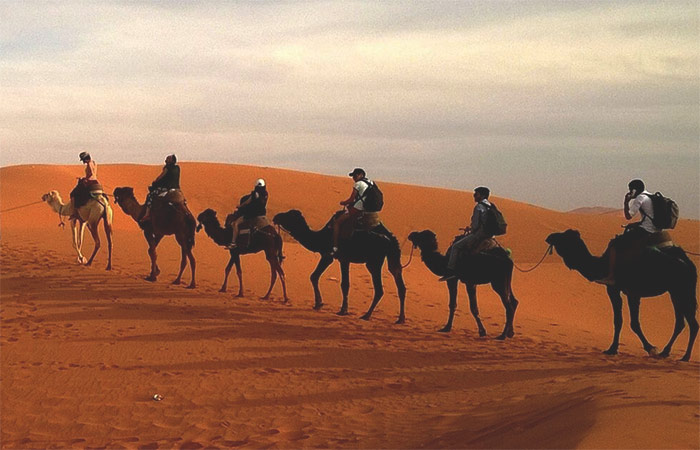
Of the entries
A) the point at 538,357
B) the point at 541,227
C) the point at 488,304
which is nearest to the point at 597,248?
the point at 541,227

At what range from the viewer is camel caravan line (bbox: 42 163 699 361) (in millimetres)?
13164

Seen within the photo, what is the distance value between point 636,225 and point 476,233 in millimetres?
2805

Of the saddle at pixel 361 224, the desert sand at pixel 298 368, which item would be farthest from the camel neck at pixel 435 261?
the desert sand at pixel 298 368

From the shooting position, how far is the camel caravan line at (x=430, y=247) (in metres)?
13.2

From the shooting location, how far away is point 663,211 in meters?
12.9

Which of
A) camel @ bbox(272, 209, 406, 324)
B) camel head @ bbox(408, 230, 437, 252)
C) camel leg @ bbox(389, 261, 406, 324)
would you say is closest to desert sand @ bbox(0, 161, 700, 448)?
camel leg @ bbox(389, 261, 406, 324)

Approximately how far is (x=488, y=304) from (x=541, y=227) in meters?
17.9

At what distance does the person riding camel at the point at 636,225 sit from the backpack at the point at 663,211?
0.18ft

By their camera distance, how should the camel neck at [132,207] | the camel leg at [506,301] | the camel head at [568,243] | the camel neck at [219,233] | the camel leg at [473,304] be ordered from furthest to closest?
the camel neck at [132,207] < the camel neck at [219,233] < the camel leg at [473,304] < the camel leg at [506,301] < the camel head at [568,243]

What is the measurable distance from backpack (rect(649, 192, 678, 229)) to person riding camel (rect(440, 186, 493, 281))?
289 cm

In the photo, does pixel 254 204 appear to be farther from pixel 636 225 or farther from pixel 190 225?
pixel 636 225

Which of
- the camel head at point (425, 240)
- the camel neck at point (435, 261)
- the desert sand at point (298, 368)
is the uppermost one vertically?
the camel head at point (425, 240)

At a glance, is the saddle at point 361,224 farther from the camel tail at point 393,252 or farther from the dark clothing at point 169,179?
the dark clothing at point 169,179

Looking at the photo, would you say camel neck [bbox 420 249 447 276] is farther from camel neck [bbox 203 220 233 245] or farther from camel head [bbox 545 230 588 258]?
camel neck [bbox 203 220 233 245]
